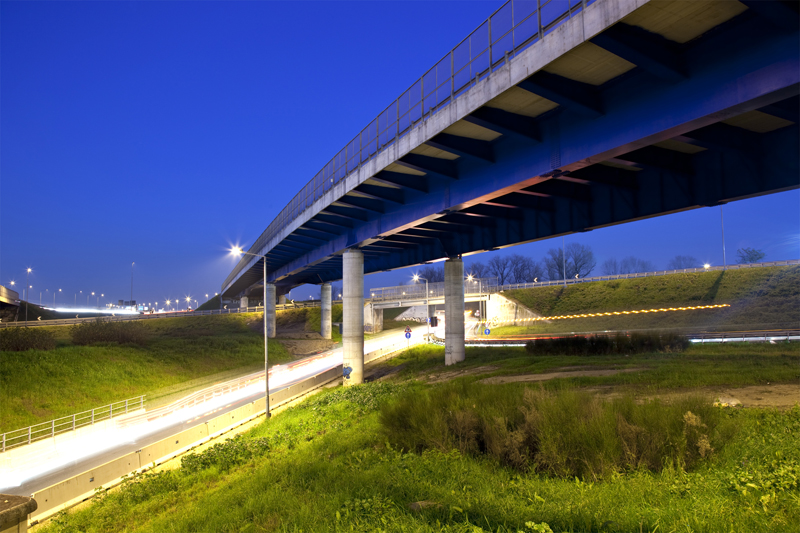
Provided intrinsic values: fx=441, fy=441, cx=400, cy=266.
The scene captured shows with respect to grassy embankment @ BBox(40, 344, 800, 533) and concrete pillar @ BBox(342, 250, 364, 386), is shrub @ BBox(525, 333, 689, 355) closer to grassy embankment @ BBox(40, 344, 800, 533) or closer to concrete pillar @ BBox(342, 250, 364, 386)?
concrete pillar @ BBox(342, 250, 364, 386)

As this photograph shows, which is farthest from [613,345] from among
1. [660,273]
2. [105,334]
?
[660,273]

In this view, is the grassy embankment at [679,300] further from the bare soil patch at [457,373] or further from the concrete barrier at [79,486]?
the concrete barrier at [79,486]

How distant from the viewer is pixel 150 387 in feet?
112

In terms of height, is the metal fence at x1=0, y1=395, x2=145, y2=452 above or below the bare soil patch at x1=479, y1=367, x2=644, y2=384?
below

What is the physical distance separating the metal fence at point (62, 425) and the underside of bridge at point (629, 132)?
18586mm

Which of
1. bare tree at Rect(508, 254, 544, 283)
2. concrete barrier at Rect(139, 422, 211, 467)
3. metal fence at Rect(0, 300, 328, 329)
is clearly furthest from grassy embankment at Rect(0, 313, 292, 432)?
bare tree at Rect(508, 254, 544, 283)

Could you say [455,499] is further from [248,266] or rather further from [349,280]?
[248,266]

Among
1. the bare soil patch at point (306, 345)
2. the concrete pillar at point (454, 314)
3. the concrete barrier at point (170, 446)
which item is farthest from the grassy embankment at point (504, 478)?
the bare soil patch at point (306, 345)

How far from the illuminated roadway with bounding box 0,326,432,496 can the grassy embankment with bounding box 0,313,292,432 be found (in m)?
5.16

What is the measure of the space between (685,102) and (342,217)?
1988 centimetres

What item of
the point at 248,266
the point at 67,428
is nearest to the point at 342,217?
the point at 67,428

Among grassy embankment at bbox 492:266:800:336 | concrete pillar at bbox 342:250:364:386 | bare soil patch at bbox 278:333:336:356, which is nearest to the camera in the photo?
concrete pillar at bbox 342:250:364:386

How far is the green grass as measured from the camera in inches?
213

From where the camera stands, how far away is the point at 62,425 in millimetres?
24562
